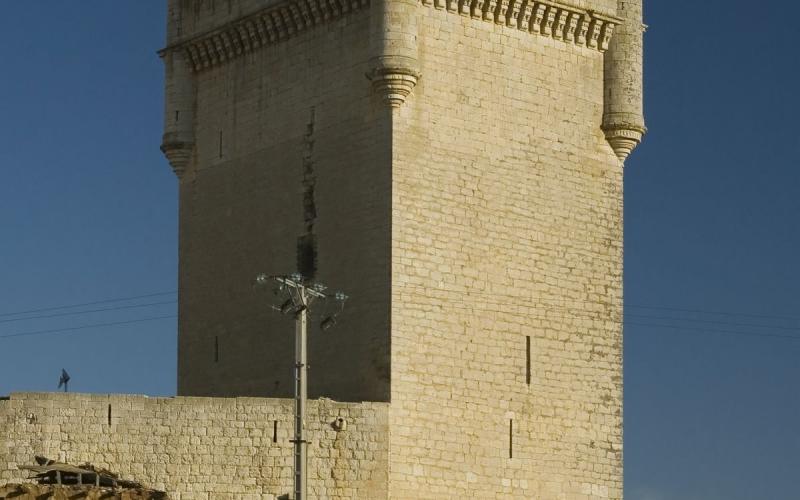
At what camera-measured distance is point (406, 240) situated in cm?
3572

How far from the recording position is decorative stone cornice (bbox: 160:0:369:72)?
37375mm

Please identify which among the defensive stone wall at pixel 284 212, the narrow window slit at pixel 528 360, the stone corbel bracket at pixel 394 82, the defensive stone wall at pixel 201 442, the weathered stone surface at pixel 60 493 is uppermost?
the stone corbel bracket at pixel 394 82

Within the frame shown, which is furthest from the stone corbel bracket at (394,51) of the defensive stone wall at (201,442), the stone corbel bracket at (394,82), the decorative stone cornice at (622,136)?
the defensive stone wall at (201,442)

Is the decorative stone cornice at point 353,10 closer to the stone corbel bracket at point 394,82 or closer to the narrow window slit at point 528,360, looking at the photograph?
the stone corbel bracket at point 394,82

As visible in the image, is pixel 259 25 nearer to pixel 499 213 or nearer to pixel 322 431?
pixel 499 213

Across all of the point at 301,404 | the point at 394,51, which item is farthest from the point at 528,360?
the point at 301,404

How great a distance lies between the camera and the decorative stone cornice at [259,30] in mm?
37375

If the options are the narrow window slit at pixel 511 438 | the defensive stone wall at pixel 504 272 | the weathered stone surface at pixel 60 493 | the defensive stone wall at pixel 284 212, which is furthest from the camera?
the narrow window slit at pixel 511 438

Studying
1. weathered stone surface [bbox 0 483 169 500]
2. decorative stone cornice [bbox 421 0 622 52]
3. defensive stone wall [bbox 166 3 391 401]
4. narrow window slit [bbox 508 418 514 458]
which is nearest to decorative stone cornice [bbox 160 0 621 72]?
decorative stone cornice [bbox 421 0 622 52]

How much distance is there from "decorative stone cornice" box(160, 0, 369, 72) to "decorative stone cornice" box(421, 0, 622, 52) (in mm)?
1733

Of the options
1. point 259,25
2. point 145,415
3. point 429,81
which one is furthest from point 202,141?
point 145,415

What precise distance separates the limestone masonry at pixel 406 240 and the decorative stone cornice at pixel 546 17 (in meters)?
0.04

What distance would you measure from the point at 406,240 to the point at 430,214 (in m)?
0.68

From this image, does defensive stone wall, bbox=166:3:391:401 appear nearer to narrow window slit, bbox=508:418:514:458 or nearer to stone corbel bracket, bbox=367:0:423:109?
stone corbel bracket, bbox=367:0:423:109
